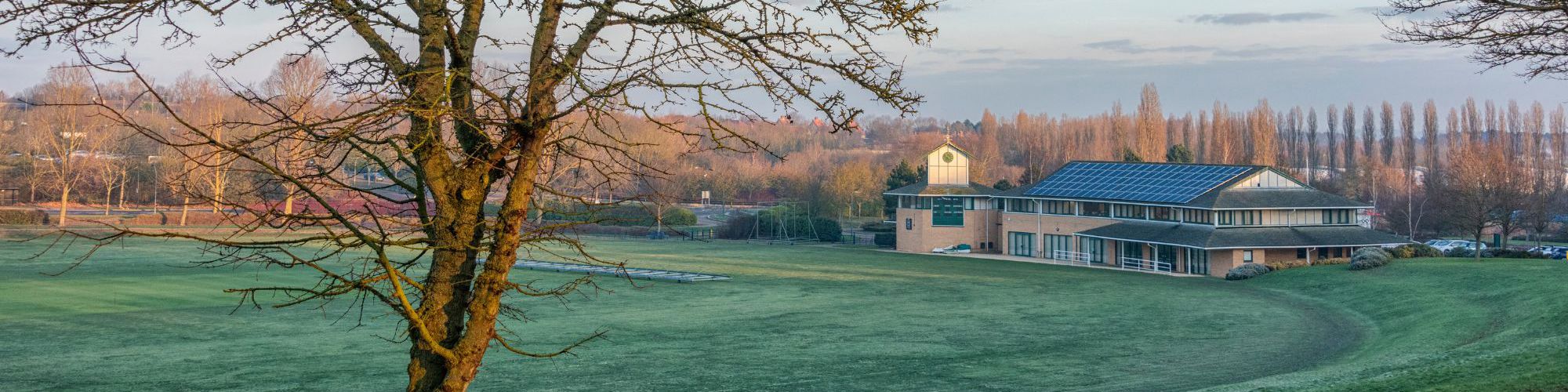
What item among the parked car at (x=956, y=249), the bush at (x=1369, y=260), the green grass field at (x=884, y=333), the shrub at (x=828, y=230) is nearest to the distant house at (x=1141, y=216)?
the parked car at (x=956, y=249)

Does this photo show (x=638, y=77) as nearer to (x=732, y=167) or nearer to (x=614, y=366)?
(x=614, y=366)

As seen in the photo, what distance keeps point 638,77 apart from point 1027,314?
100 ft

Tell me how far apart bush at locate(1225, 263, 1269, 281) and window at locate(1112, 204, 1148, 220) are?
914cm

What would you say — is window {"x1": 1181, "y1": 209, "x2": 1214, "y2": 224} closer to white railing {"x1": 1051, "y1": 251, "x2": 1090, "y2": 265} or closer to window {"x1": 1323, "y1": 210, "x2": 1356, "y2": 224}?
white railing {"x1": 1051, "y1": 251, "x2": 1090, "y2": 265}

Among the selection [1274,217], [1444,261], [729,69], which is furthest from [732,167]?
[729,69]

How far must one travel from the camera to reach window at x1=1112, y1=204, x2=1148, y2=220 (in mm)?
60188

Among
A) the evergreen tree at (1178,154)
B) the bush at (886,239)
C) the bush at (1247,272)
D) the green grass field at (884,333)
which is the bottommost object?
the green grass field at (884,333)

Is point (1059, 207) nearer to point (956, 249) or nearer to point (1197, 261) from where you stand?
point (956, 249)

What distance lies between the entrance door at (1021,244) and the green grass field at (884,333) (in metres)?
14.5

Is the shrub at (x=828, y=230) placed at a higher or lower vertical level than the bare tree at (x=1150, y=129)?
lower

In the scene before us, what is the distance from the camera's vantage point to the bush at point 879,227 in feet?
267

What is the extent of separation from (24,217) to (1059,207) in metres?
60.0

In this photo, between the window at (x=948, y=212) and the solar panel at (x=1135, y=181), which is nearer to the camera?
the solar panel at (x=1135, y=181)

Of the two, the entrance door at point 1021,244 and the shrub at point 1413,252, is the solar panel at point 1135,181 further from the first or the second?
the shrub at point 1413,252
